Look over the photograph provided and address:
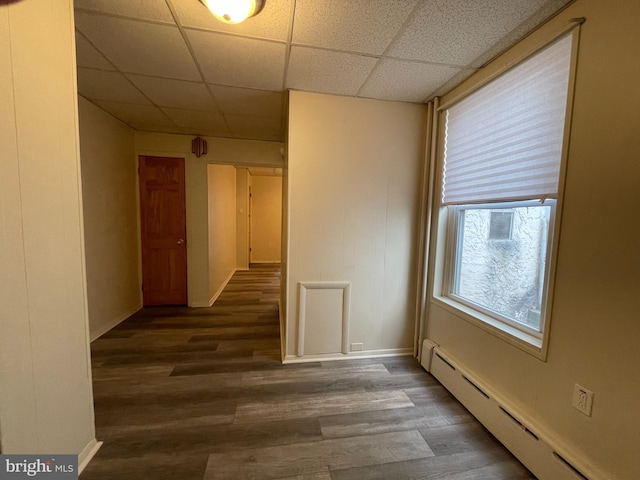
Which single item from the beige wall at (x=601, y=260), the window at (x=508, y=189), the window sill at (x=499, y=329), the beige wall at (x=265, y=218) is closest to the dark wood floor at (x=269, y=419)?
the beige wall at (x=601, y=260)

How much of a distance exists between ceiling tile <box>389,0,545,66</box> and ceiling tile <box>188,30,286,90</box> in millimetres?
818

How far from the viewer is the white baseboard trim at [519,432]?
1168mm

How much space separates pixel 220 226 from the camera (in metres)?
4.54

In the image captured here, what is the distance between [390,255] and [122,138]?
3.56 meters

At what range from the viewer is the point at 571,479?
1.16 m

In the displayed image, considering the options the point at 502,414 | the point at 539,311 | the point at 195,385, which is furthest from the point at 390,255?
the point at 195,385

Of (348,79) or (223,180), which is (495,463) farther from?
(223,180)

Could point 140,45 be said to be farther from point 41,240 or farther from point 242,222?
point 242,222

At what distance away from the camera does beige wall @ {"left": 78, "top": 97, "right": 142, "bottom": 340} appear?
255 cm

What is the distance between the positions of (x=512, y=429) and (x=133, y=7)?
3.15 meters

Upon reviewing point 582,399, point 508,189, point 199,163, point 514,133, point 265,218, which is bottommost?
point 582,399

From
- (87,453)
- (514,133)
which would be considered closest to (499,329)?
(514,133)

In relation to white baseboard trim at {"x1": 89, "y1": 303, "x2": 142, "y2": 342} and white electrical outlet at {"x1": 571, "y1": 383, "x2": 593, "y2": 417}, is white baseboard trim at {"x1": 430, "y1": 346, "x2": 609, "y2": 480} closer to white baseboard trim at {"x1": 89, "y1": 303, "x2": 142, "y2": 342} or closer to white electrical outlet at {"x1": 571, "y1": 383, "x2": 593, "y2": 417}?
white electrical outlet at {"x1": 571, "y1": 383, "x2": 593, "y2": 417}

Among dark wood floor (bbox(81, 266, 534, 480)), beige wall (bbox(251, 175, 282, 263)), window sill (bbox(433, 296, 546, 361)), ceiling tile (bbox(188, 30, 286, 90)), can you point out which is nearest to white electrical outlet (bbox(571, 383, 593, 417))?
window sill (bbox(433, 296, 546, 361))
